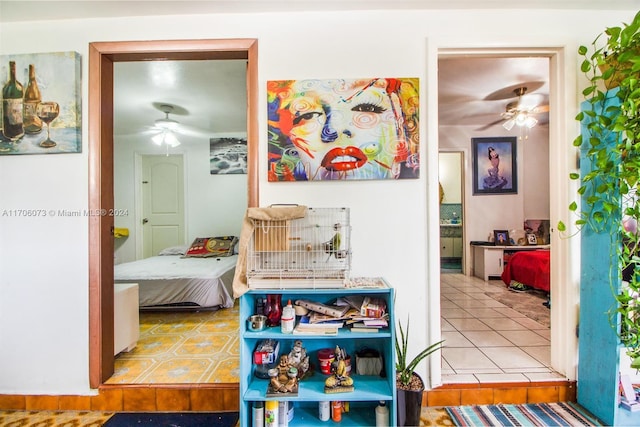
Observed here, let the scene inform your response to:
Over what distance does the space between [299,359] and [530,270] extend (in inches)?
140

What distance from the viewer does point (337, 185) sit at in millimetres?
1718

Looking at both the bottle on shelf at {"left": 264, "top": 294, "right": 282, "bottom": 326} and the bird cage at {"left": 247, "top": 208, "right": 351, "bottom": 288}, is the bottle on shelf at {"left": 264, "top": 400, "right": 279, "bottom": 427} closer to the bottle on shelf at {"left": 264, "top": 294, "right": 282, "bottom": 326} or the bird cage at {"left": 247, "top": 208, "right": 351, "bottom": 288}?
the bottle on shelf at {"left": 264, "top": 294, "right": 282, "bottom": 326}

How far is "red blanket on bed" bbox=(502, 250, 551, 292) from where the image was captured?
11.5ft

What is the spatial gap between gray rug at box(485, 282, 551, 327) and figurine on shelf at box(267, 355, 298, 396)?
8.05 ft

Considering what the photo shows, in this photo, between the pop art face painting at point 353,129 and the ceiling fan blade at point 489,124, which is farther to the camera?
the ceiling fan blade at point 489,124

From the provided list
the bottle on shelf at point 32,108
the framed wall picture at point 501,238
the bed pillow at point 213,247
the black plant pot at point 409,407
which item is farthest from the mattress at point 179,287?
the framed wall picture at point 501,238

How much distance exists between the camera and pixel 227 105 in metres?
3.46

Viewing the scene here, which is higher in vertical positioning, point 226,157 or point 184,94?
point 184,94

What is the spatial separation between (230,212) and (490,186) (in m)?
4.25

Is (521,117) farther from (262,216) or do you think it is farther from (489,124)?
(262,216)

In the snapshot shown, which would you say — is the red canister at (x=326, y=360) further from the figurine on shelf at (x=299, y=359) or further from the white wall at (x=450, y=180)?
the white wall at (x=450, y=180)

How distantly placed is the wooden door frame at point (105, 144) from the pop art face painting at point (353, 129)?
0.25 m

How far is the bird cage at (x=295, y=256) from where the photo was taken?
1441 millimetres

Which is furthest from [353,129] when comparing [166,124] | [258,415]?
[166,124]
